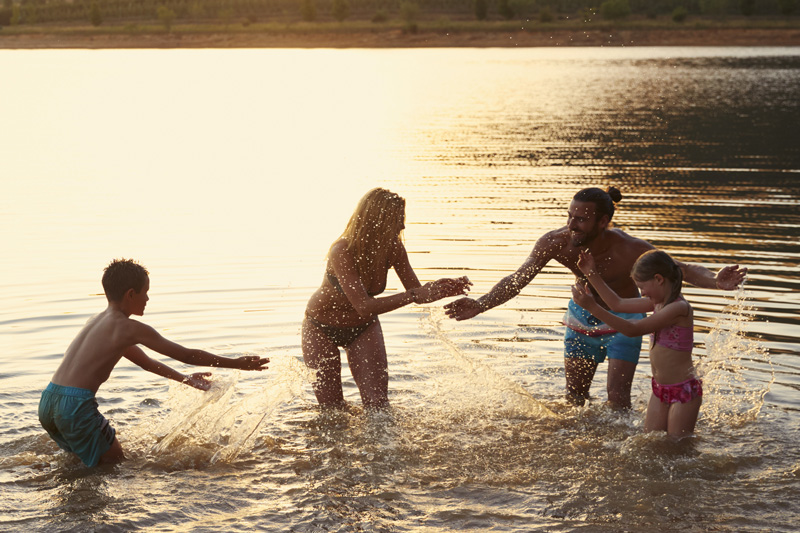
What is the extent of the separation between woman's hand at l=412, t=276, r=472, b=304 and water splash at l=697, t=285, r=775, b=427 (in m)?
2.27

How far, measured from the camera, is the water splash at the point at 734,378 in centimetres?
778

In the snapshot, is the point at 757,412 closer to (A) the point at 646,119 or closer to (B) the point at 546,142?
(B) the point at 546,142

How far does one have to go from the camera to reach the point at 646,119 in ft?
109

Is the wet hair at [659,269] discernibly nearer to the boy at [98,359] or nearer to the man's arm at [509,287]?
the man's arm at [509,287]

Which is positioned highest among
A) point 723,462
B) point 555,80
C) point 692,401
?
point 555,80

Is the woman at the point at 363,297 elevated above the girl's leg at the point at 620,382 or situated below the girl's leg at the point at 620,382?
above

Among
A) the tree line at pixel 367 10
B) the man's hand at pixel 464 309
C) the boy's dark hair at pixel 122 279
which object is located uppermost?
the tree line at pixel 367 10

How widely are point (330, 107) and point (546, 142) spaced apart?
598 inches

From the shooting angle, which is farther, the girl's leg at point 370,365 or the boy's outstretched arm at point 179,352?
the girl's leg at point 370,365

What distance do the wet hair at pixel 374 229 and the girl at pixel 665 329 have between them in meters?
1.45

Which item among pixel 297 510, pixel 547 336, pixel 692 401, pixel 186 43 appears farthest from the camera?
pixel 186 43

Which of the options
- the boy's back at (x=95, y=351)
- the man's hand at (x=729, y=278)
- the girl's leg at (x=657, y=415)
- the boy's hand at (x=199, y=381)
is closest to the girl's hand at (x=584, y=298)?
the girl's leg at (x=657, y=415)

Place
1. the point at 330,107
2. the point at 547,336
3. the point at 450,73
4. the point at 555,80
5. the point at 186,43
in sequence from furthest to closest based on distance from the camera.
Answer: the point at 186,43
the point at 450,73
the point at 555,80
the point at 330,107
the point at 547,336

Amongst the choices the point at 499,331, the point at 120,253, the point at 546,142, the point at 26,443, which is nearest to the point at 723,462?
the point at 499,331
